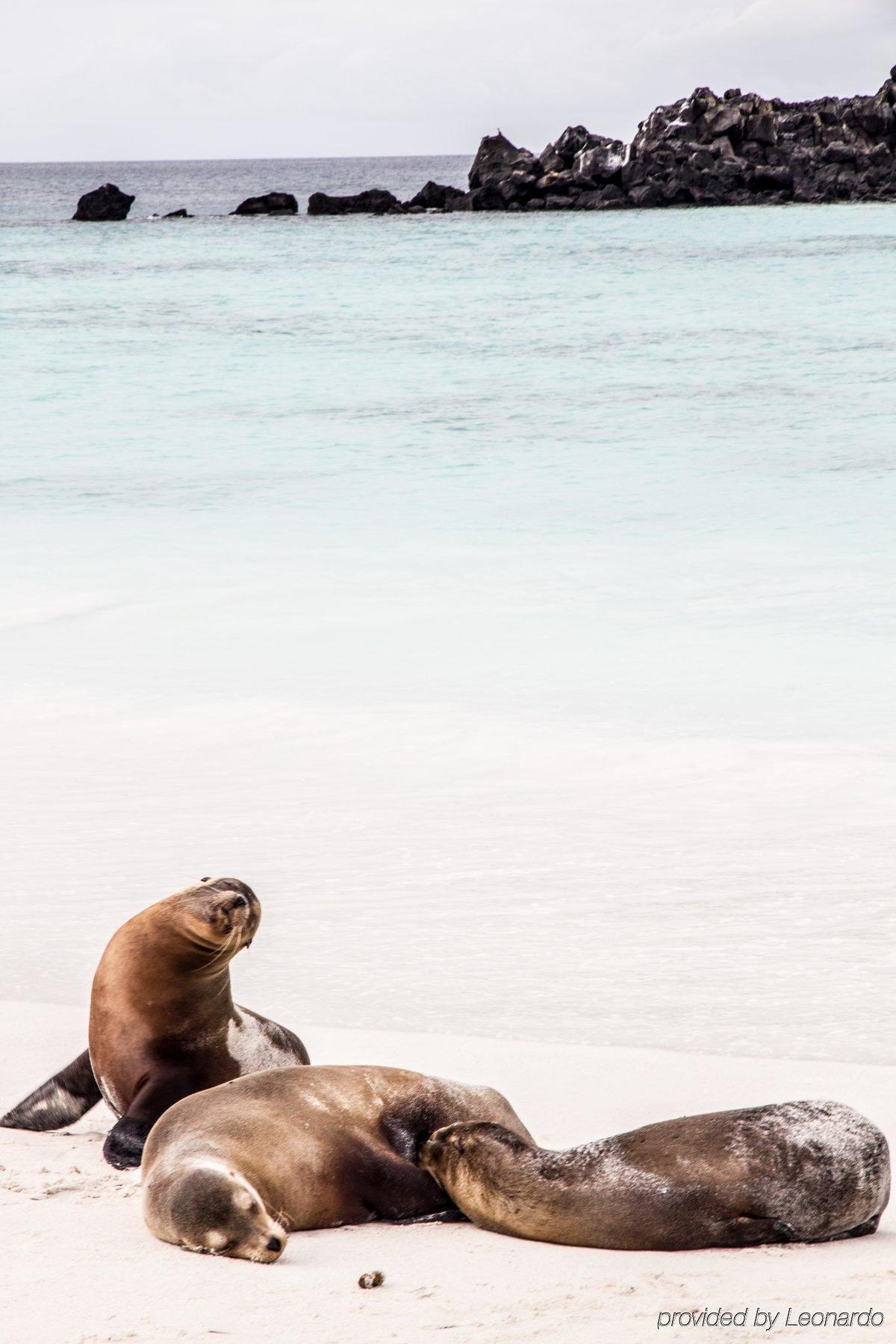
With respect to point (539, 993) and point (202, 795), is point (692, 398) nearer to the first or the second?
point (202, 795)

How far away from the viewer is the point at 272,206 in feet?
230

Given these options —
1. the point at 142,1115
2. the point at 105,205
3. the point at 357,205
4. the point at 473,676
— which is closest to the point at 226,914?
the point at 142,1115

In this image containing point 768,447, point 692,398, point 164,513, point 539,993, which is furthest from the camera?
point 692,398

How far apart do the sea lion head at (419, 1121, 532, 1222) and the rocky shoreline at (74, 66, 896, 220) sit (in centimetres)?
6795

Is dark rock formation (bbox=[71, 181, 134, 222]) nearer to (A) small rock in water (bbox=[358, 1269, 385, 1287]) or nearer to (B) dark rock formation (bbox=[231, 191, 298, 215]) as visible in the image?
(B) dark rock formation (bbox=[231, 191, 298, 215])

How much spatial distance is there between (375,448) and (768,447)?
157 inches

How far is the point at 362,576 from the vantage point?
1084 centimetres

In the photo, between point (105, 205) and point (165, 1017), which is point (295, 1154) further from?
point (105, 205)

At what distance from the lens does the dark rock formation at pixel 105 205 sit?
64562 mm

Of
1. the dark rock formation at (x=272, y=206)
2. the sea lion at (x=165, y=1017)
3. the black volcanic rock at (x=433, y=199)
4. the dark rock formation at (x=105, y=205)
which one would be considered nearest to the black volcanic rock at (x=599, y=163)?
the black volcanic rock at (x=433, y=199)

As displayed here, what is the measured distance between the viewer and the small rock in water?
2268mm

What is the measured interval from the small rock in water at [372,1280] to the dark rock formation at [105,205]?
6678 cm

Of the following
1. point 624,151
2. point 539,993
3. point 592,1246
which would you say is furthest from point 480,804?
point 624,151

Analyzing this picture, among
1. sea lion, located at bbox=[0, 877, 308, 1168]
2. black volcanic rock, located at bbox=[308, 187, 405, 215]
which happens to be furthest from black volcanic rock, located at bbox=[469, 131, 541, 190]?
sea lion, located at bbox=[0, 877, 308, 1168]
